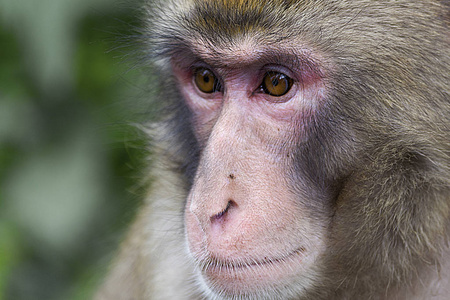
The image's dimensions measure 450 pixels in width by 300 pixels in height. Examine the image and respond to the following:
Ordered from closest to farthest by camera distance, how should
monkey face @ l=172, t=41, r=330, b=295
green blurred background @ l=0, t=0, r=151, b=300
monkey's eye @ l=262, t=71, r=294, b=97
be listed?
monkey face @ l=172, t=41, r=330, b=295
monkey's eye @ l=262, t=71, r=294, b=97
green blurred background @ l=0, t=0, r=151, b=300

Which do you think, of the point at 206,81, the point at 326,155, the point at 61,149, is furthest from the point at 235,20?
the point at 61,149

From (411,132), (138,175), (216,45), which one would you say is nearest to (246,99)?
(216,45)

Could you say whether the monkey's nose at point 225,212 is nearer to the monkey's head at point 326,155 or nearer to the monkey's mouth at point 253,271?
the monkey's head at point 326,155

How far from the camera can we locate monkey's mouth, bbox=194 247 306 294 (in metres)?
2.38

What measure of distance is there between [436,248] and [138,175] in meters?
1.97

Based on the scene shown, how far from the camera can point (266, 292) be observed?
244 centimetres

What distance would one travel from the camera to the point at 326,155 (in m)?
2.47

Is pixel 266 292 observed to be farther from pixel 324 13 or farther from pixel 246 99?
pixel 324 13

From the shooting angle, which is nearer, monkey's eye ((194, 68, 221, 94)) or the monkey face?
the monkey face

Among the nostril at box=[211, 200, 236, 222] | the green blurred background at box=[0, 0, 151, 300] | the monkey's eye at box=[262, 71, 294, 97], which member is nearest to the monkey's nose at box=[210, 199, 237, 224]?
the nostril at box=[211, 200, 236, 222]

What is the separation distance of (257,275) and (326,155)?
20.5 inches

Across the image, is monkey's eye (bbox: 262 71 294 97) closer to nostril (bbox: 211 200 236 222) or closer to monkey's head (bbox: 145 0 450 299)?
monkey's head (bbox: 145 0 450 299)

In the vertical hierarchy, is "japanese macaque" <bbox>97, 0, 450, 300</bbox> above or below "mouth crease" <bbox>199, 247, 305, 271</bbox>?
above

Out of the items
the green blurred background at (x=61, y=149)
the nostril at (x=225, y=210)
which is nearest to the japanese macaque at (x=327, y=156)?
the nostril at (x=225, y=210)
